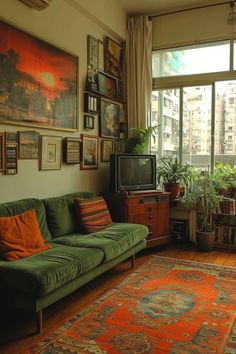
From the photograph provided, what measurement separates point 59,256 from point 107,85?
2.78 metres

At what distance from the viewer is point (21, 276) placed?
2.21 m

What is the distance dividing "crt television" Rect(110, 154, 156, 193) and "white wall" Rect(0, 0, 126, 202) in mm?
397

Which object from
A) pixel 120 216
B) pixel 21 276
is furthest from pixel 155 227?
pixel 21 276

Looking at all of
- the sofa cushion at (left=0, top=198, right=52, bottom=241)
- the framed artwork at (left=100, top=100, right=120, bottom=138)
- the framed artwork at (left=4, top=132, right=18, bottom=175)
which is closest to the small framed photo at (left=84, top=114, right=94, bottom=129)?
the framed artwork at (left=100, top=100, right=120, bottom=138)

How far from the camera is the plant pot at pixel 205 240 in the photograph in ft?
14.3

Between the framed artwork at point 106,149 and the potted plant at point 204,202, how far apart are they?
1.21 metres

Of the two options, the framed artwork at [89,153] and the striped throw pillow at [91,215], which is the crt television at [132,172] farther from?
the striped throw pillow at [91,215]

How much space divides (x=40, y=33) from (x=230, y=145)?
2.89 meters

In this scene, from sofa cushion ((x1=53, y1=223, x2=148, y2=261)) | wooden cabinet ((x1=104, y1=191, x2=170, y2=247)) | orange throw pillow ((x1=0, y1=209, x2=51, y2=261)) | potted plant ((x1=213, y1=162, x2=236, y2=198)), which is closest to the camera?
orange throw pillow ((x1=0, y1=209, x2=51, y2=261))

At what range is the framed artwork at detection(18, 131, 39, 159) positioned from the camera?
10.4ft

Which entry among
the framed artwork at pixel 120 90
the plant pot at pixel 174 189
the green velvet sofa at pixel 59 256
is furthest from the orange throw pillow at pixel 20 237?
the framed artwork at pixel 120 90

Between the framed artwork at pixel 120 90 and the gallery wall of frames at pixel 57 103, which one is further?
the framed artwork at pixel 120 90

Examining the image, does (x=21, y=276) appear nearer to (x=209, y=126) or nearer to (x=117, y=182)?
(x=117, y=182)

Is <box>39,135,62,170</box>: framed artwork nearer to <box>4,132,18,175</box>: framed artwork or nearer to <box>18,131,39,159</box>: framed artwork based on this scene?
<box>18,131,39,159</box>: framed artwork
